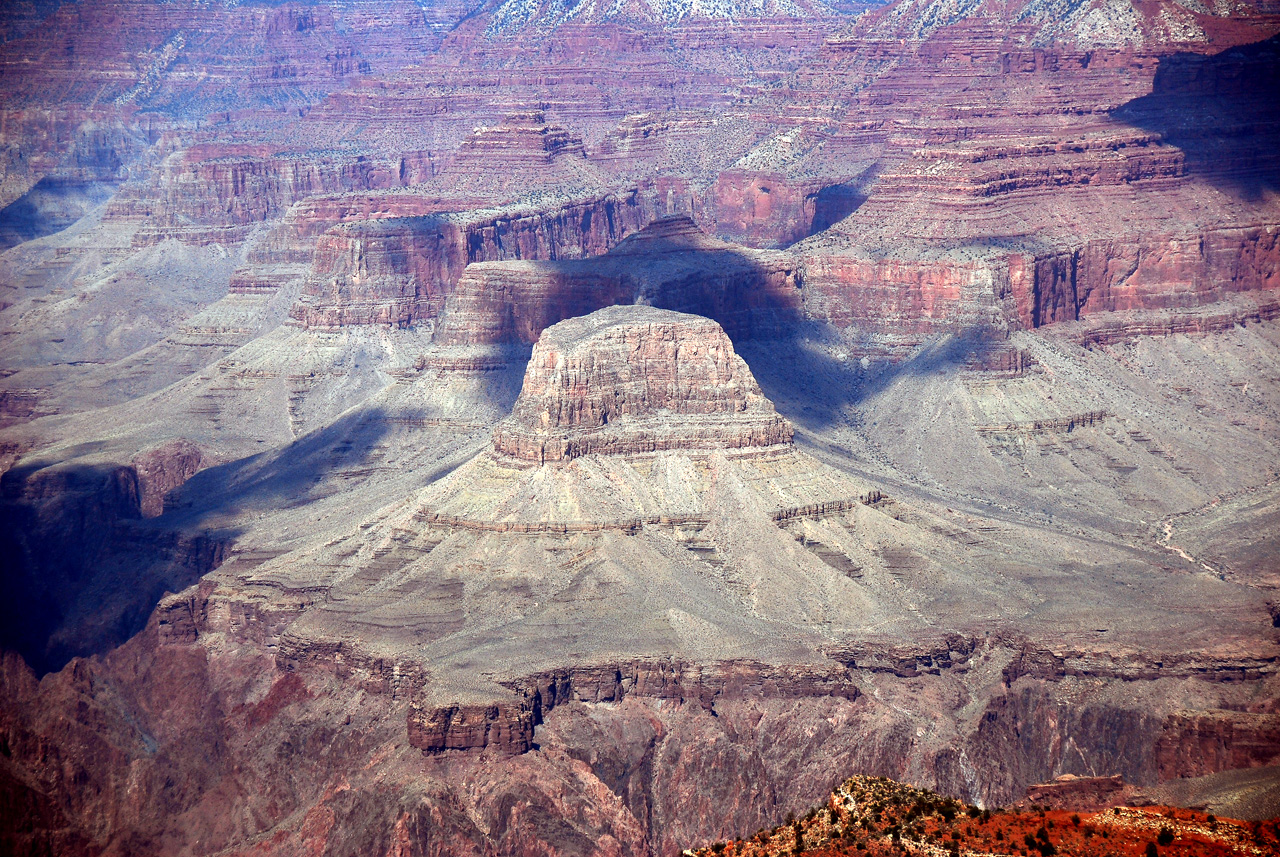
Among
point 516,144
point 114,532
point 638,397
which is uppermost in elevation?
point 516,144

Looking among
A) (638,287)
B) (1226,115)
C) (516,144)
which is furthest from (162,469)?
(1226,115)

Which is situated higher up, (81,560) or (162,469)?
(162,469)

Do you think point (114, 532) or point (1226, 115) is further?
point (1226, 115)

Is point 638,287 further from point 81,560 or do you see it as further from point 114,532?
point 81,560

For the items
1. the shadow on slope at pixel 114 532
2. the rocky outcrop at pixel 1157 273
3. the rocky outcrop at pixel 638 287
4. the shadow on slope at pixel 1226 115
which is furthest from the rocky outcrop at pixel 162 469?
the shadow on slope at pixel 1226 115

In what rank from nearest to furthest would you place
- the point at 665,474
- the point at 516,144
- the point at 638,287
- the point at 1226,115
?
the point at 665,474 < the point at 638,287 < the point at 1226,115 < the point at 516,144

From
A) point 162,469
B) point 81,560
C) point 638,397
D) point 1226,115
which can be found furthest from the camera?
point 1226,115

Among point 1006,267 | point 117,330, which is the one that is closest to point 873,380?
point 1006,267
